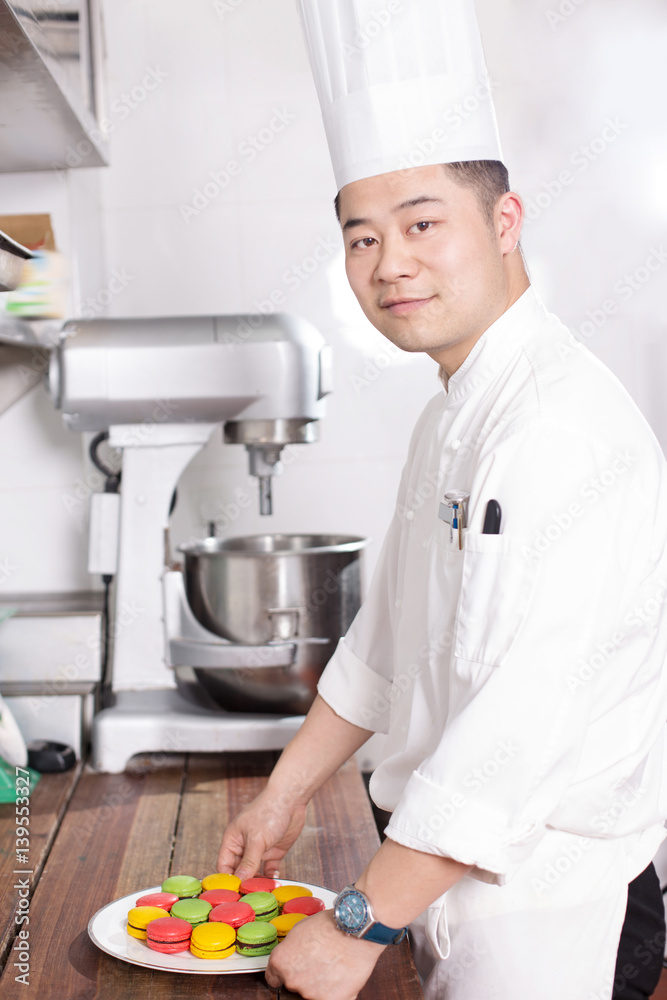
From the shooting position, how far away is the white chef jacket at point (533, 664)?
69 centimetres

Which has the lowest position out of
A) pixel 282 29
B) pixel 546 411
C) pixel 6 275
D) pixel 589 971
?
pixel 589 971

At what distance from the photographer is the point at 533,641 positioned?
689 millimetres

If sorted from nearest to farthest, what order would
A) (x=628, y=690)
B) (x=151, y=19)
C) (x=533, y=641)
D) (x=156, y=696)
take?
(x=533, y=641) < (x=628, y=690) < (x=156, y=696) < (x=151, y=19)

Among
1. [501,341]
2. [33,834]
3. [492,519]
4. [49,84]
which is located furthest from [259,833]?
[49,84]

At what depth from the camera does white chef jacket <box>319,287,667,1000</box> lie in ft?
2.27

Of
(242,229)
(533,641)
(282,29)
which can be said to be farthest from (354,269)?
(282,29)

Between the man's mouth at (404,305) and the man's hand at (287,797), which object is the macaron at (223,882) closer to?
Result: the man's hand at (287,797)

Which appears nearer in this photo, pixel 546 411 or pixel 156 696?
pixel 546 411

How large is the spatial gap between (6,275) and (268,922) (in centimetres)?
66

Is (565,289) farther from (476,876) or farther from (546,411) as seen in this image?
(476,876)

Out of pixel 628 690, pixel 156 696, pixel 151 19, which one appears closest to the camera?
pixel 628 690

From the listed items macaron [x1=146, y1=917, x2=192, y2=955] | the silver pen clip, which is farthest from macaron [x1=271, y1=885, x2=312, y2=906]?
the silver pen clip

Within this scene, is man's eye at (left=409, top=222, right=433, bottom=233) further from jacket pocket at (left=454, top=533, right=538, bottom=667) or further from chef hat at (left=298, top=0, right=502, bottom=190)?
jacket pocket at (left=454, top=533, right=538, bottom=667)

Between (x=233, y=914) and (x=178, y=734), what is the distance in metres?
A: 0.62
